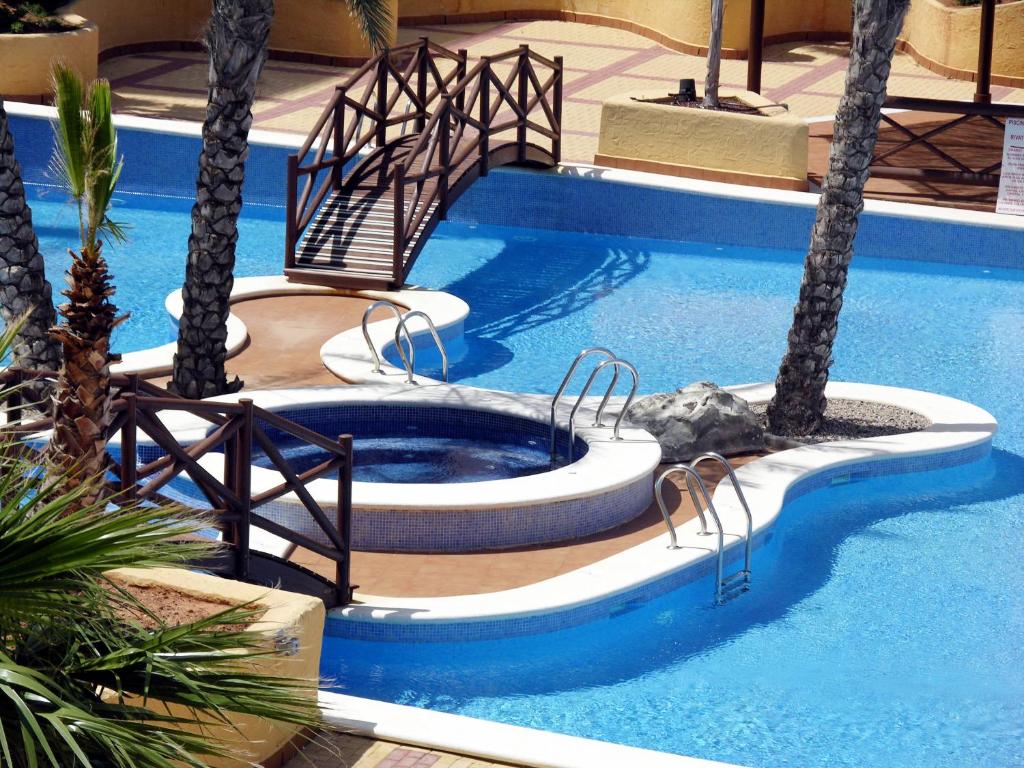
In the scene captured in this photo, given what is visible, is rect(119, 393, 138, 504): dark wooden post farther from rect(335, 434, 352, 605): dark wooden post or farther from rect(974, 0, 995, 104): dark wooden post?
rect(974, 0, 995, 104): dark wooden post

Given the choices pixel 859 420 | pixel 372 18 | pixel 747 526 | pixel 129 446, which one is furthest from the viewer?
pixel 372 18

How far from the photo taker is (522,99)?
18000mm

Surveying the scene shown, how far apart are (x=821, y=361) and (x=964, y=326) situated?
427cm

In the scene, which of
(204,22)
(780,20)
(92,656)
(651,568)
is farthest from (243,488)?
(780,20)

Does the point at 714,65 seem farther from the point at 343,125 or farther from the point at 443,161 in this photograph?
the point at 343,125

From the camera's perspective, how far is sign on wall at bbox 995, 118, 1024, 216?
17406 millimetres

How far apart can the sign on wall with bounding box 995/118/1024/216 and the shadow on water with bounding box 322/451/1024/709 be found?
727 cm

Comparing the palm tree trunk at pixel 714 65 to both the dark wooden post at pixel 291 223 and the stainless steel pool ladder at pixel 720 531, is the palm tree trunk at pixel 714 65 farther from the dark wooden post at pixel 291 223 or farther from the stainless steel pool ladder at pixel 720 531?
the stainless steel pool ladder at pixel 720 531

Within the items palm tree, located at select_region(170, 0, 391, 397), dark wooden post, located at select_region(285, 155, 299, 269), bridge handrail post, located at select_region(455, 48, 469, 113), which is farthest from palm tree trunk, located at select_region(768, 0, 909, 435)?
bridge handrail post, located at select_region(455, 48, 469, 113)

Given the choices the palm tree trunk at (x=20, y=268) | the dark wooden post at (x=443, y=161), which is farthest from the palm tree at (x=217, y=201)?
the dark wooden post at (x=443, y=161)

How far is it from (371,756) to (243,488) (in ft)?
5.79

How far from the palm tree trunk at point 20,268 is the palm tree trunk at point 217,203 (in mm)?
1091

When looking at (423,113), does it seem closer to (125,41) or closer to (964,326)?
(964,326)

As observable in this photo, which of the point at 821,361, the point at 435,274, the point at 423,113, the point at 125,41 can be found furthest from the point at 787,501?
the point at 125,41
